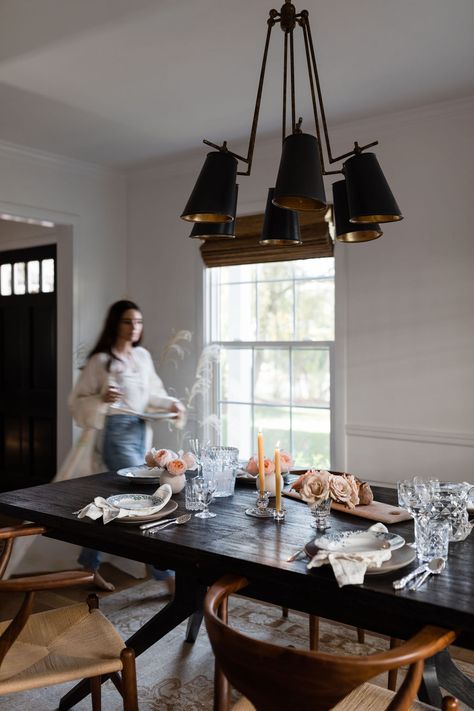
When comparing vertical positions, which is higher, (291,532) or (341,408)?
(341,408)

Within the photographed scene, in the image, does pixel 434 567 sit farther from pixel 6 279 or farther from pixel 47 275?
pixel 6 279

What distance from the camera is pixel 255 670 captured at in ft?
4.40

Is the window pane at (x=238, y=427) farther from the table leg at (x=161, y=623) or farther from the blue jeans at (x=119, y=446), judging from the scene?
the table leg at (x=161, y=623)

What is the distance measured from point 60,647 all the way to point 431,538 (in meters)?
1.15

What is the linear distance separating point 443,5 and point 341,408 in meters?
2.38

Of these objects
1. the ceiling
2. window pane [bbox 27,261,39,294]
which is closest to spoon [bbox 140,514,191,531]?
the ceiling

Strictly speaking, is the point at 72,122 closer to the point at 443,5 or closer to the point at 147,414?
the point at 147,414

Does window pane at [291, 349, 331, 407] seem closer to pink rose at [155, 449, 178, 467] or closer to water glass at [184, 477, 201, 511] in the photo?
pink rose at [155, 449, 178, 467]

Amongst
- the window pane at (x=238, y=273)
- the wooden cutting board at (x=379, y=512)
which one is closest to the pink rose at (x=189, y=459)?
the wooden cutting board at (x=379, y=512)

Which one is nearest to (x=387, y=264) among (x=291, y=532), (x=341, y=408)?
(x=341, y=408)

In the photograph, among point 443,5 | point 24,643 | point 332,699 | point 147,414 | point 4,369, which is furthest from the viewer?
point 4,369

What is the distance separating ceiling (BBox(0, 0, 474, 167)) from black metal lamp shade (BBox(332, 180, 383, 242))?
874 millimetres

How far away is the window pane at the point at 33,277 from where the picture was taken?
232 inches

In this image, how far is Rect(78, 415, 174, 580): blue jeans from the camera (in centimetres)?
383
